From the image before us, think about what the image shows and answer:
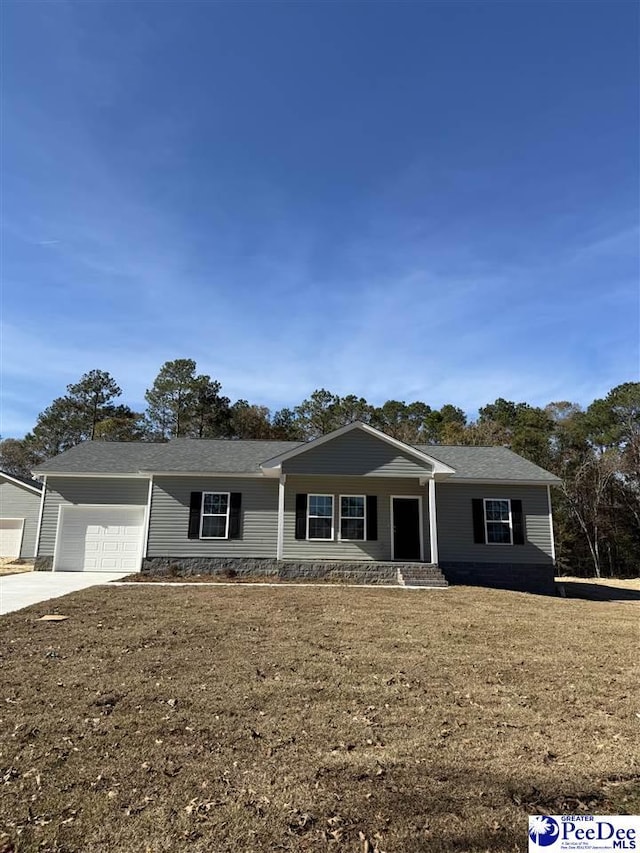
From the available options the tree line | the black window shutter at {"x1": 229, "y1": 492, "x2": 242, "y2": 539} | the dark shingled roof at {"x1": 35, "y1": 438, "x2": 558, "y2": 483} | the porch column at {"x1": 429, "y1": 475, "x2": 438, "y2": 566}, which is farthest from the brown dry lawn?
the tree line

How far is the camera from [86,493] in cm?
1734

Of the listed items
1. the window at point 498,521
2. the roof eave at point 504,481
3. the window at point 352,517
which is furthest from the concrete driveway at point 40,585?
the window at point 498,521

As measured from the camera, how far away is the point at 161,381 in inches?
1411

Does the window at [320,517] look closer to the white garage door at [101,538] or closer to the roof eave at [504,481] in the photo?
the roof eave at [504,481]

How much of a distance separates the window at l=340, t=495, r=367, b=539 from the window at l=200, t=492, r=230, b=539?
3691 millimetres

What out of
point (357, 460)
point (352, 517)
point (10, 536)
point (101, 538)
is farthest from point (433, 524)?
point (10, 536)

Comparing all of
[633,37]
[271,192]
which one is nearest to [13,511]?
[271,192]

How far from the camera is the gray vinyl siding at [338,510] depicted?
1580 centimetres

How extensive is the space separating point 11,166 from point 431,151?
955 cm

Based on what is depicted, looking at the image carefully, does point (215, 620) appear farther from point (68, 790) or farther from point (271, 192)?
point (271, 192)

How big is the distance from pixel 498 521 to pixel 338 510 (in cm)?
514

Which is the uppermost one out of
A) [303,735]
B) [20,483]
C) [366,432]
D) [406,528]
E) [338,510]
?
[366,432]

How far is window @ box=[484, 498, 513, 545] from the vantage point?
16188 millimetres

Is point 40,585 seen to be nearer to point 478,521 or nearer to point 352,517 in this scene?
point 352,517
